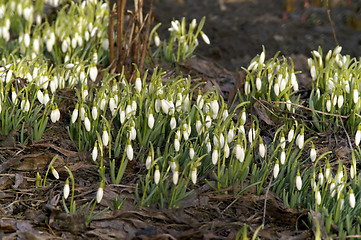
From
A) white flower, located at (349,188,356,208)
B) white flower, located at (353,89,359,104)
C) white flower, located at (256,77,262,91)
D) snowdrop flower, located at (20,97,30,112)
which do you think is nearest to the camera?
white flower, located at (349,188,356,208)

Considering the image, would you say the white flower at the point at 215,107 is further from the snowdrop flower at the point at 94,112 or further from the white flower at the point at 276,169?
the snowdrop flower at the point at 94,112

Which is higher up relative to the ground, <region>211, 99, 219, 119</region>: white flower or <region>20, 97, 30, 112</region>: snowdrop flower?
<region>211, 99, 219, 119</region>: white flower

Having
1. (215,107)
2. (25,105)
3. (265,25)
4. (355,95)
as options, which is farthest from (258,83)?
(265,25)

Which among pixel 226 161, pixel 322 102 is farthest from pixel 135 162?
pixel 322 102

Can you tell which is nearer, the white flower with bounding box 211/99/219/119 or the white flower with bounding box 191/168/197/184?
the white flower with bounding box 191/168/197/184

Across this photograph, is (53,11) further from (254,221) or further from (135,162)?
(254,221)

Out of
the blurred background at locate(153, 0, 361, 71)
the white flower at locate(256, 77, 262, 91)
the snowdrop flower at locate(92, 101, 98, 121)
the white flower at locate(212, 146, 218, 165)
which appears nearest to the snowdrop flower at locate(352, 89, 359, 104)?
the white flower at locate(256, 77, 262, 91)

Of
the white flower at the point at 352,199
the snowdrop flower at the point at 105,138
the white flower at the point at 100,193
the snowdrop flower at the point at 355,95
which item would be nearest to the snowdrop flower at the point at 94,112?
the snowdrop flower at the point at 105,138

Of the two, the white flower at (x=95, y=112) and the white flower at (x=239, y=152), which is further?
the white flower at (x=95, y=112)

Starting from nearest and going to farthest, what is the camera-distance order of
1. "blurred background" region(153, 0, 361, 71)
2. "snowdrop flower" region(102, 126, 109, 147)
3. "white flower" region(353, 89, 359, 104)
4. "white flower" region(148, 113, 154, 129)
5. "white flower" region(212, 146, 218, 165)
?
"white flower" region(212, 146, 218, 165)
"snowdrop flower" region(102, 126, 109, 147)
"white flower" region(148, 113, 154, 129)
"white flower" region(353, 89, 359, 104)
"blurred background" region(153, 0, 361, 71)

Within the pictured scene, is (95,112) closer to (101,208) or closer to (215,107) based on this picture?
(101,208)

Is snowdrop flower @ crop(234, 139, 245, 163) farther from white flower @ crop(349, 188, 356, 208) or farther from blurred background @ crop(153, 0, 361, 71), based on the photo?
blurred background @ crop(153, 0, 361, 71)

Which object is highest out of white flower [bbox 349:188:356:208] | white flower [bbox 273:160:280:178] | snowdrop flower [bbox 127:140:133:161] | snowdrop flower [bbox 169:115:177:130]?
snowdrop flower [bbox 169:115:177:130]

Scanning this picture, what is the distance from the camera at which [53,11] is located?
5.72m
